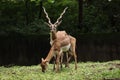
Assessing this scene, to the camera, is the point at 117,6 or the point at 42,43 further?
the point at 117,6

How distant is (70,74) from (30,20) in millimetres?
14219

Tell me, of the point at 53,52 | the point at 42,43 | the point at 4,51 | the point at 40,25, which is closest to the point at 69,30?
the point at 40,25

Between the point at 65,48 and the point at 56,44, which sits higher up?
the point at 56,44

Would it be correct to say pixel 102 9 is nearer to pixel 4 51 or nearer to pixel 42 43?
pixel 42 43

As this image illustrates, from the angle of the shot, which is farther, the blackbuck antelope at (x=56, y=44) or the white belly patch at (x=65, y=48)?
the white belly patch at (x=65, y=48)

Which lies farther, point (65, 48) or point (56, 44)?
point (65, 48)

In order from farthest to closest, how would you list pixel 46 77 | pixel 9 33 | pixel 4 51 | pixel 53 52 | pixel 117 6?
pixel 117 6
pixel 9 33
pixel 4 51
pixel 53 52
pixel 46 77

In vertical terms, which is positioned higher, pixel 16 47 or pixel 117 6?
pixel 117 6

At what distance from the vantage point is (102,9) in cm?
2545

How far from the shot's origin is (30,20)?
25969 mm

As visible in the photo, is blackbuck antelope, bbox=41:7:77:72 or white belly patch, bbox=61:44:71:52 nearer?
blackbuck antelope, bbox=41:7:77:72

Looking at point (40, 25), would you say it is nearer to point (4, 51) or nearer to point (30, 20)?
point (30, 20)

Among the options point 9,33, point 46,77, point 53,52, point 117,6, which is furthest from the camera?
point 117,6

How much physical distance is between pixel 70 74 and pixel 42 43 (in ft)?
30.8
